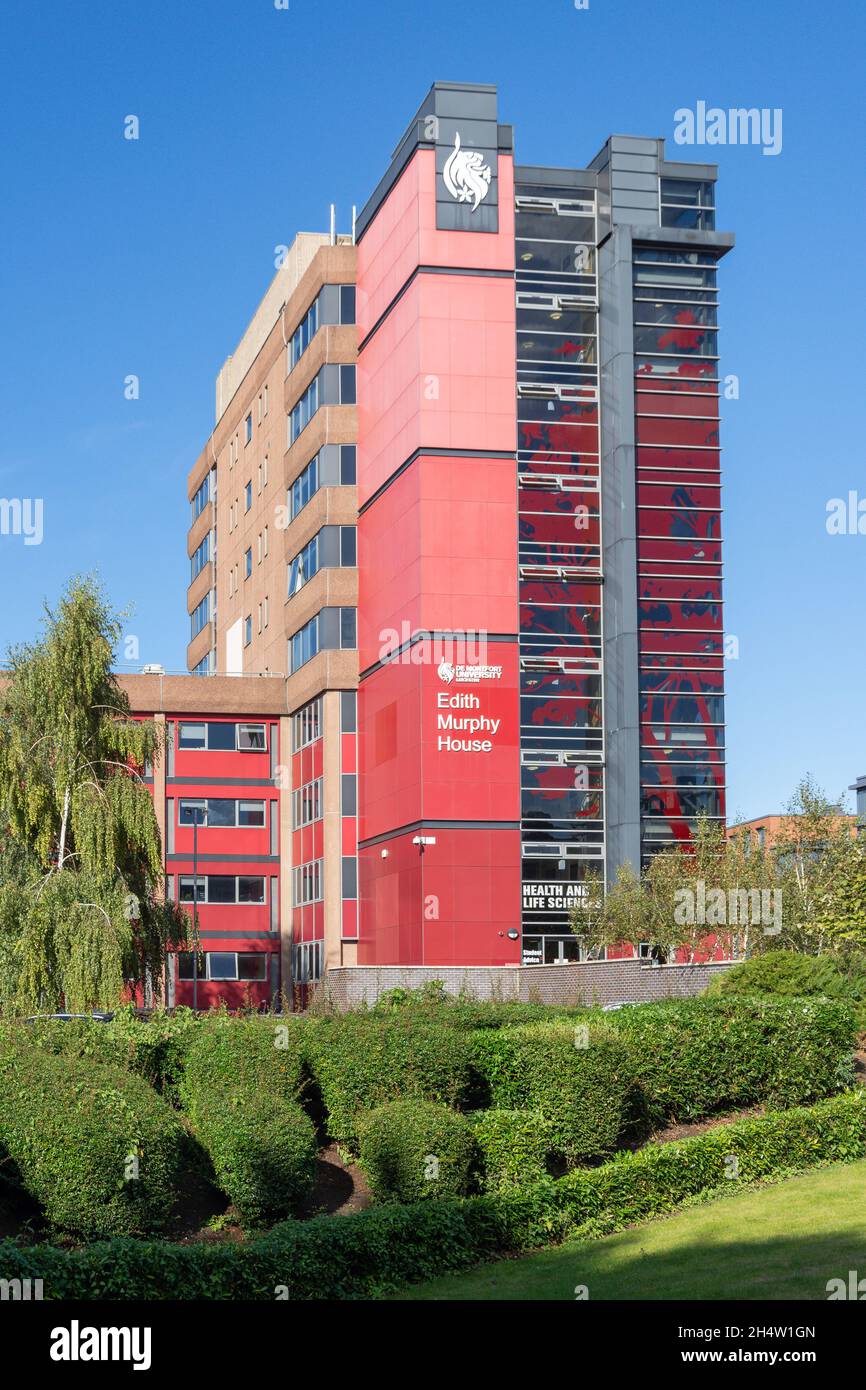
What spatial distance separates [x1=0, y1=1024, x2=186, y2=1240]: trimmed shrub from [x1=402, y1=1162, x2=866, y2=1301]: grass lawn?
3.84 metres

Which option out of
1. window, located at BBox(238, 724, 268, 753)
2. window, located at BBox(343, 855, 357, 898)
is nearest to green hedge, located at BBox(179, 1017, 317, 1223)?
window, located at BBox(343, 855, 357, 898)

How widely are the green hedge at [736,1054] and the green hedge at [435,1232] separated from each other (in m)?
1.24

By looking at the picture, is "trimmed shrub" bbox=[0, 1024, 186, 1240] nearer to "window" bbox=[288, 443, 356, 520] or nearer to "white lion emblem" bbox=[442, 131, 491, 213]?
"white lion emblem" bbox=[442, 131, 491, 213]

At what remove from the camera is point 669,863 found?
60.7 m

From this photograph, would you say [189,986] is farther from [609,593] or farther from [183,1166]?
[183,1166]

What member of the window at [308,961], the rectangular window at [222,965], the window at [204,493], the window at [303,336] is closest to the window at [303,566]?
the window at [303,336]

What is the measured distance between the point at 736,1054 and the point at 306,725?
51.2 m

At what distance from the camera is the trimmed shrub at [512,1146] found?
19.6 metres

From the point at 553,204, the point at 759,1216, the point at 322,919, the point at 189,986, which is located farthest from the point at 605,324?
the point at 759,1216

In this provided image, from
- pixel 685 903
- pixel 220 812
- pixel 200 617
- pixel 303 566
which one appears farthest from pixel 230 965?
pixel 200 617

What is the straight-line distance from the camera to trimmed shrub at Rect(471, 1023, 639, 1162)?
21016 millimetres

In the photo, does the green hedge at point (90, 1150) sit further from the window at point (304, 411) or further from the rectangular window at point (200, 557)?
the rectangular window at point (200, 557)

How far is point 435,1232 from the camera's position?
17.2 metres

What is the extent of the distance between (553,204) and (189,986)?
36.8 meters
